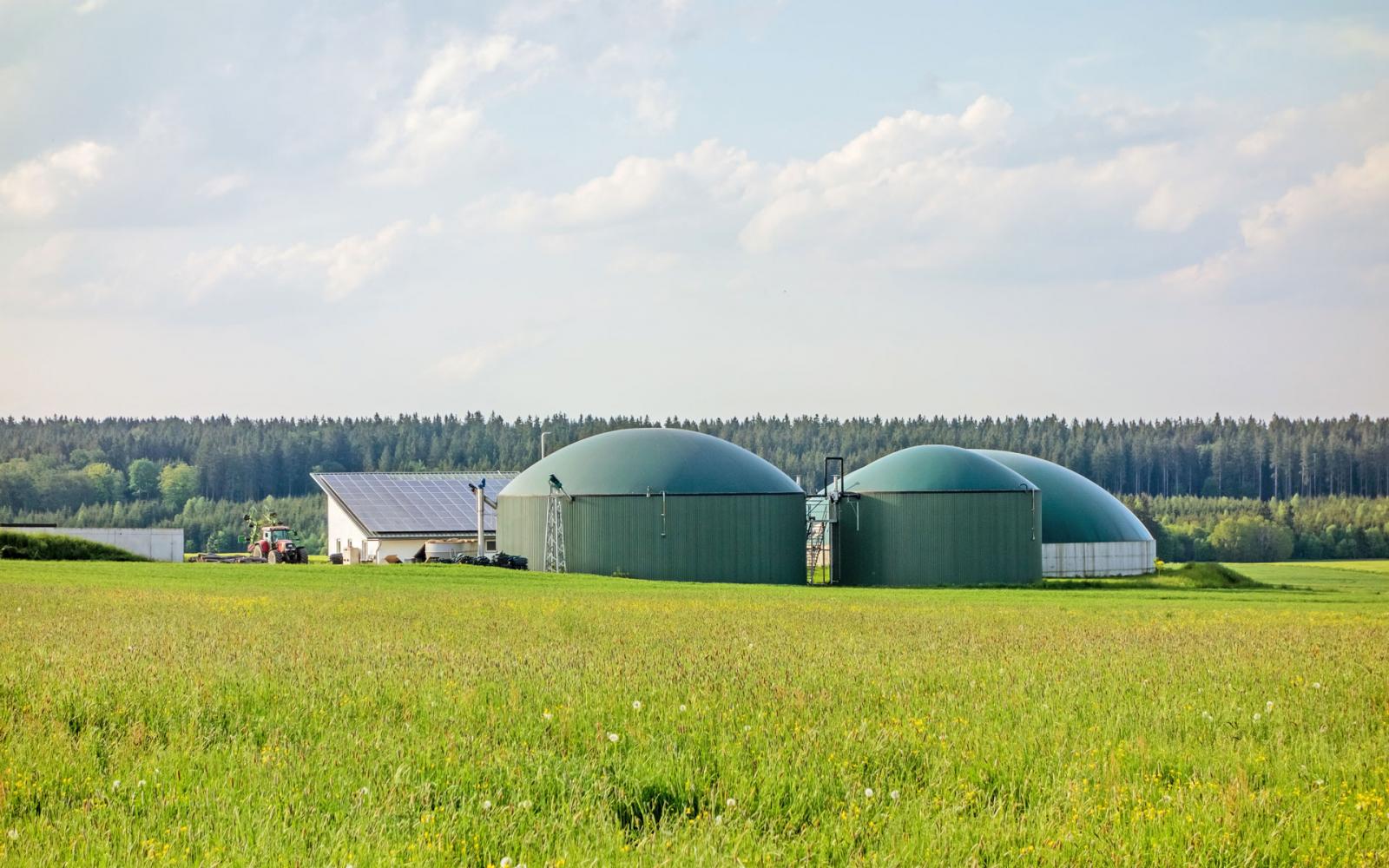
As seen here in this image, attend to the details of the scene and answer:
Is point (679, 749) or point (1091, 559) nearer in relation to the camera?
point (679, 749)

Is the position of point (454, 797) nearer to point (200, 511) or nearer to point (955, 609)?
point (955, 609)

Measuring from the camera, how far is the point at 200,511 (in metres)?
171

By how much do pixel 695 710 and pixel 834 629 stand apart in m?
10.6

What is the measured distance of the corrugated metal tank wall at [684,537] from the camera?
56.5 m

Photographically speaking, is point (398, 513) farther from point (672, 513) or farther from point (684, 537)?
point (684, 537)

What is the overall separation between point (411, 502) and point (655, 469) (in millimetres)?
34587

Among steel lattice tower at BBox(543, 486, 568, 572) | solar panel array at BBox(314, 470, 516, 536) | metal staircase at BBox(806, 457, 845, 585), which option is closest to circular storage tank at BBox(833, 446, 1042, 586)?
metal staircase at BBox(806, 457, 845, 585)

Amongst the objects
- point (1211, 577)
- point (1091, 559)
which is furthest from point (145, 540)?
point (1211, 577)

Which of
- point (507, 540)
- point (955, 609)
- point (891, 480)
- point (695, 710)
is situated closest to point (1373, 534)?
point (891, 480)

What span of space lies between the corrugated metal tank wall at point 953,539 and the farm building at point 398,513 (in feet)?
84.6

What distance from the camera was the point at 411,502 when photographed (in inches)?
3467

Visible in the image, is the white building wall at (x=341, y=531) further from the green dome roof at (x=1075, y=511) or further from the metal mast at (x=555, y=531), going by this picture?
the green dome roof at (x=1075, y=511)

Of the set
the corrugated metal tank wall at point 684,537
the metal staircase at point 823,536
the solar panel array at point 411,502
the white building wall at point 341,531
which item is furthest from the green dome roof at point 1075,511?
the white building wall at point 341,531

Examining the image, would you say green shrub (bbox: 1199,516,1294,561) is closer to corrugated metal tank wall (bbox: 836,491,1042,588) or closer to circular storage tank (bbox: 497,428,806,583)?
corrugated metal tank wall (bbox: 836,491,1042,588)
